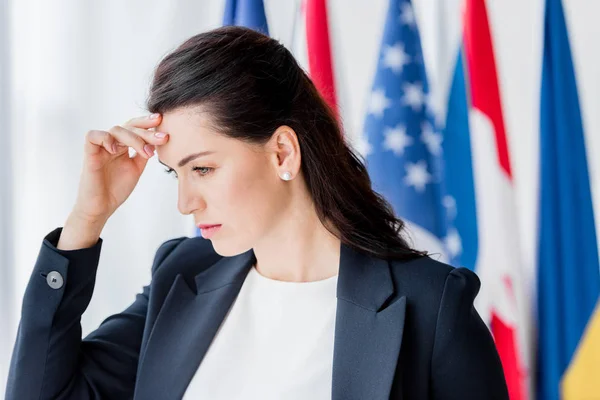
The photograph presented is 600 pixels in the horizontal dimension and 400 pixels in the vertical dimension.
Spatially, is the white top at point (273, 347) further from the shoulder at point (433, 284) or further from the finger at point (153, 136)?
the finger at point (153, 136)

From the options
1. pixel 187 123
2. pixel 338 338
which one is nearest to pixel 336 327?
pixel 338 338

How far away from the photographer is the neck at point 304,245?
162 cm

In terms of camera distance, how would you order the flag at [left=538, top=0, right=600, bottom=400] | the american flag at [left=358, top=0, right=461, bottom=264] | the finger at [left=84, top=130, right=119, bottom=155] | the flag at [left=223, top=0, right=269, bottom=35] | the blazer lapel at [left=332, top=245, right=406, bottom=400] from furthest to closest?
the flag at [left=223, top=0, right=269, bottom=35] < the american flag at [left=358, top=0, right=461, bottom=264] < the flag at [left=538, top=0, right=600, bottom=400] < the finger at [left=84, top=130, right=119, bottom=155] < the blazer lapel at [left=332, top=245, right=406, bottom=400]

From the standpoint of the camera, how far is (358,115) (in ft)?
9.07

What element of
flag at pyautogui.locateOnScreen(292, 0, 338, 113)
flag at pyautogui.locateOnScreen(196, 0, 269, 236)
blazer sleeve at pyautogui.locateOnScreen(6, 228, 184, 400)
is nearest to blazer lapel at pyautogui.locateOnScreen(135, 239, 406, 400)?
blazer sleeve at pyautogui.locateOnScreen(6, 228, 184, 400)

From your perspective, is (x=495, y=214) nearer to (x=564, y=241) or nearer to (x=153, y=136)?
(x=564, y=241)

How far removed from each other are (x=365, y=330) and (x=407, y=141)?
42.0 inches

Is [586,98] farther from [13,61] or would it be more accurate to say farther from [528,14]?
[13,61]

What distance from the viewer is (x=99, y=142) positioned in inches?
60.6

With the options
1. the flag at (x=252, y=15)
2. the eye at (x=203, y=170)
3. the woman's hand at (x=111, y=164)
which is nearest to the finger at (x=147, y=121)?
the woman's hand at (x=111, y=164)

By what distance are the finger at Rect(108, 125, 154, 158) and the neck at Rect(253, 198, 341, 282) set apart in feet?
1.06

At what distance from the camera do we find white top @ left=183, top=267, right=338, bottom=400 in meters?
1.50

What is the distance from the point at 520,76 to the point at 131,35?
1455 millimetres

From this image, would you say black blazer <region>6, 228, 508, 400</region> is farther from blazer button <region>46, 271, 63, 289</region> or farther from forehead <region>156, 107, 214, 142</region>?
forehead <region>156, 107, 214, 142</region>
